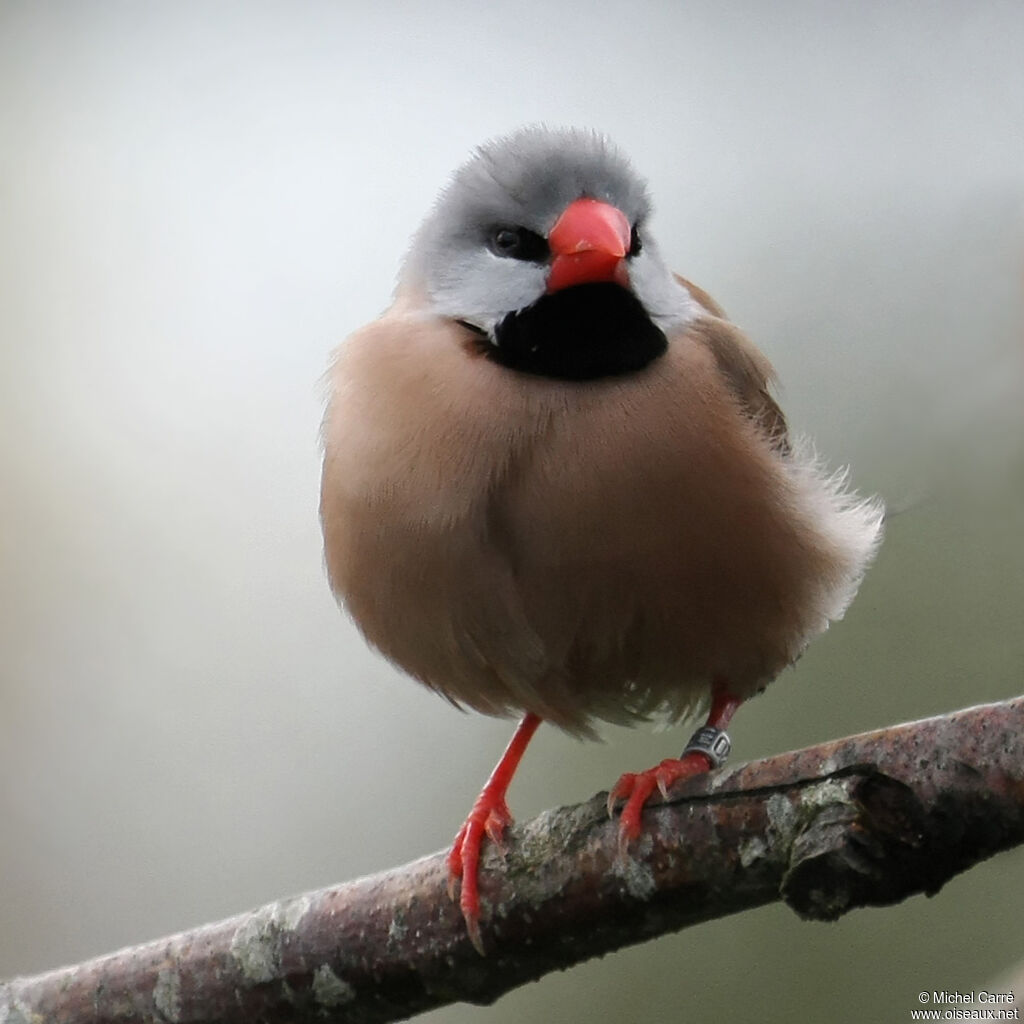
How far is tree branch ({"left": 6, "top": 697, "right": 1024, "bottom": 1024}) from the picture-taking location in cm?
161

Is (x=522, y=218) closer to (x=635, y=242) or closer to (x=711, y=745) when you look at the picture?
(x=635, y=242)

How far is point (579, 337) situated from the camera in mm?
2229

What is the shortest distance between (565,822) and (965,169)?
1260 millimetres

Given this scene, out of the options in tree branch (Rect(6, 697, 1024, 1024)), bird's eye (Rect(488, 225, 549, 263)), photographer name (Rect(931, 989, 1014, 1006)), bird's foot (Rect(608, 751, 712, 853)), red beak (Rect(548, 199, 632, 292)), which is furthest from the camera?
bird's eye (Rect(488, 225, 549, 263))

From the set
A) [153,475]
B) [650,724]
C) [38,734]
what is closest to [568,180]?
[650,724]

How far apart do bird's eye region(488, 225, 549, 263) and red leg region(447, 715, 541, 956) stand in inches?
36.4

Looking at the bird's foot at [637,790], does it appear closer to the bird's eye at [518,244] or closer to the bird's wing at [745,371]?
the bird's wing at [745,371]

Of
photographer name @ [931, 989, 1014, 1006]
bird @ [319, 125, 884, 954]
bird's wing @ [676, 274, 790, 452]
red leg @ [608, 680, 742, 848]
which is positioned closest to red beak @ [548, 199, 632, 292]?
bird @ [319, 125, 884, 954]

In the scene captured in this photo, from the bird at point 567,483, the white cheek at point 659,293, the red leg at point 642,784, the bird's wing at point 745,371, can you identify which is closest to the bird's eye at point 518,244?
the bird at point 567,483

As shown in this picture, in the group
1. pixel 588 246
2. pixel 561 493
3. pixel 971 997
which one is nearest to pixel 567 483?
pixel 561 493

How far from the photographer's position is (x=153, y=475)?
387 centimetres

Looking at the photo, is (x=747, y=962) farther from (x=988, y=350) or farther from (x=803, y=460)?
(x=988, y=350)

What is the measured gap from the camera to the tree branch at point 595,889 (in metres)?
1.61

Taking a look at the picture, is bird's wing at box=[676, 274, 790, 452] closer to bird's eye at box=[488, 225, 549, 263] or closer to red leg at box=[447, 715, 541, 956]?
bird's eye at box=[488, 225, 549, 263]
